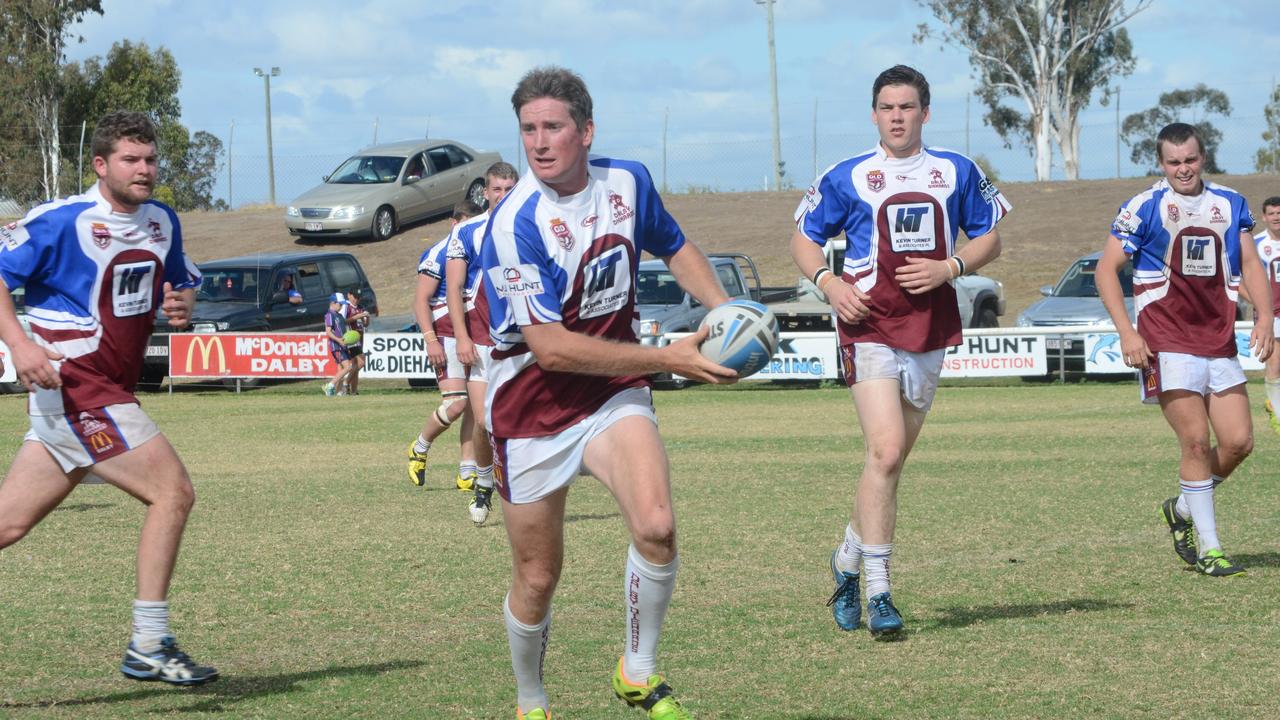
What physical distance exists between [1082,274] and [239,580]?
60.8 feet

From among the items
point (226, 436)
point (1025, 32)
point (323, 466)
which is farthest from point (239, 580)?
point (1025, 32)

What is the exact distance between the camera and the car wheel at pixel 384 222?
37188 millimetres

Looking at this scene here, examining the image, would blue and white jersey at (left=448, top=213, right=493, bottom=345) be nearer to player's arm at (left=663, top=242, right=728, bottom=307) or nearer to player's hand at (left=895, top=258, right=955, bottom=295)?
player's hand at (left=895, top=258, right=955, bottom=295)

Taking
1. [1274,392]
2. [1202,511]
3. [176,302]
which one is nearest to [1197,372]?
[1202,511]

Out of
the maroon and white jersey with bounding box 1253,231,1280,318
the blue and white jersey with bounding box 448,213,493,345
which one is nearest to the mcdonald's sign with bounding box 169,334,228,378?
the blue and white jersey with bounding box 448,213,493,345

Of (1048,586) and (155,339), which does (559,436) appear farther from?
(155,339)

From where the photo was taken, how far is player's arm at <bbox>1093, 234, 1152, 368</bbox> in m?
7.71

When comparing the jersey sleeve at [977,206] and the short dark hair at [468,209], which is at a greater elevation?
the short dark hair at [468,209]

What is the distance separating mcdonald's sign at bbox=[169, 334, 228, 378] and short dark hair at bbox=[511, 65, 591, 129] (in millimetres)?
20098

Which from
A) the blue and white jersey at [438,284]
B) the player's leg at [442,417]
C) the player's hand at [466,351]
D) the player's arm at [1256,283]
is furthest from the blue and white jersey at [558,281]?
the player's leg at [442,417]

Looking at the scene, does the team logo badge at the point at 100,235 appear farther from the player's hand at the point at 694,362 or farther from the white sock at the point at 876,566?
the white sock at the point at 876,566

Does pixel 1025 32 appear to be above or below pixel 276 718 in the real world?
above

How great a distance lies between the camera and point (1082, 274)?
78.9 feet

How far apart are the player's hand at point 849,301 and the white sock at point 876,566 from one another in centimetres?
100
